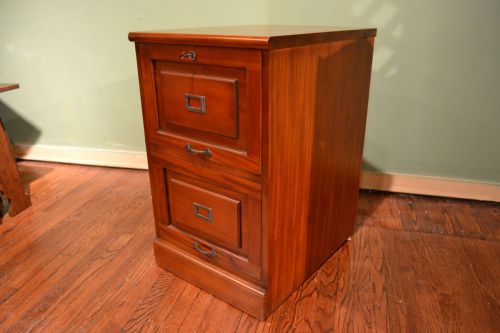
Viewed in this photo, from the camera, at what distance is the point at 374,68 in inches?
62.1

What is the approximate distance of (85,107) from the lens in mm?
2037

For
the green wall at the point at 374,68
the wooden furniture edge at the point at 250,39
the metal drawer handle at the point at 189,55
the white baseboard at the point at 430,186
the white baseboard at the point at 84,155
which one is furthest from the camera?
the white baseboard at the point at 84,155

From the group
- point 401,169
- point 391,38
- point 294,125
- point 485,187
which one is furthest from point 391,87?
point 294,125

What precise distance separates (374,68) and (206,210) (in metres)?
0.96

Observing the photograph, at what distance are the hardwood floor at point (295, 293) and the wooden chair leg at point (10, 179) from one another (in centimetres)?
5

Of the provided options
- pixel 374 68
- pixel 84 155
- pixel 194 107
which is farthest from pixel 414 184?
pixel 84 155

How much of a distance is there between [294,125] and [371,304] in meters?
0.56

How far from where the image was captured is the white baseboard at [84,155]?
2.04m

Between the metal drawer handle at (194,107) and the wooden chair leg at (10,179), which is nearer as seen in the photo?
the metal drawer handle at (194,107)

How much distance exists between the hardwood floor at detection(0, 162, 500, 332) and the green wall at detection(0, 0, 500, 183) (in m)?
0.27

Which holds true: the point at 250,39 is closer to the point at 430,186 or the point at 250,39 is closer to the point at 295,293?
the point at 295,293

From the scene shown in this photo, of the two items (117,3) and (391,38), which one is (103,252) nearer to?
(117,3)

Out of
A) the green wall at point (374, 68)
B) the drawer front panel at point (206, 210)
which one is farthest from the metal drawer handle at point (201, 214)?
the green wall at point (374, 68)

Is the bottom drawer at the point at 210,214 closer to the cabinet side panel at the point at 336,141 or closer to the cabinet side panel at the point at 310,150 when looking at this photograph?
the cabinet side panel at the point at 310,150
